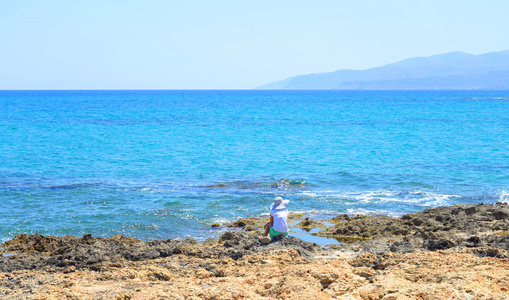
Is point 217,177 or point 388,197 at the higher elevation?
point 217,177

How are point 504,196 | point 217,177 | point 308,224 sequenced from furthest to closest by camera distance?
point 217,177 → point 504,196 → point 308,224

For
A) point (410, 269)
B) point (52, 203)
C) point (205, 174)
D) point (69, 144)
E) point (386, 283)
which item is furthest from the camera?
point (69, 144)

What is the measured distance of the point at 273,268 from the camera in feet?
29.6

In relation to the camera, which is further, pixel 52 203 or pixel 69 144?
pixel 69 144

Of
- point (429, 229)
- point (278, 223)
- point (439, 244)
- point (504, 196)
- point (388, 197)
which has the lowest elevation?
point (504, 196)

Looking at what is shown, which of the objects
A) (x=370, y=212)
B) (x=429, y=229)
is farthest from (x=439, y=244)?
(x=370, y=212)

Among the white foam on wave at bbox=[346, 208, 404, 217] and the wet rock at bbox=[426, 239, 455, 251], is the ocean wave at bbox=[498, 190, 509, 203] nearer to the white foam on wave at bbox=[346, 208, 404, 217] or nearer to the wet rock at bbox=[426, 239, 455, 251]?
the white foam on wave at bbox=[346, 208, 404, 217]

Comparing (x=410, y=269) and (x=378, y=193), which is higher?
(x=410, y=269)

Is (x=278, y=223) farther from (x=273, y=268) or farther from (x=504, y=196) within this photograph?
(x=504, y=196)

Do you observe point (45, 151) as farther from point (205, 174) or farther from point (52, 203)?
point (52, 203)

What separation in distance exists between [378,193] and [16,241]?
1319 centimetres

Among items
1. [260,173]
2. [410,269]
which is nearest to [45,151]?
[260,173]

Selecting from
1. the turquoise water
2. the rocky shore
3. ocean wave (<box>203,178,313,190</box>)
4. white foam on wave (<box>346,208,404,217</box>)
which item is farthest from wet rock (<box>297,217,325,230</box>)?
ocean wave (<box>203,178,313,190</box>)

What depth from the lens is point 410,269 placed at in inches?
340
